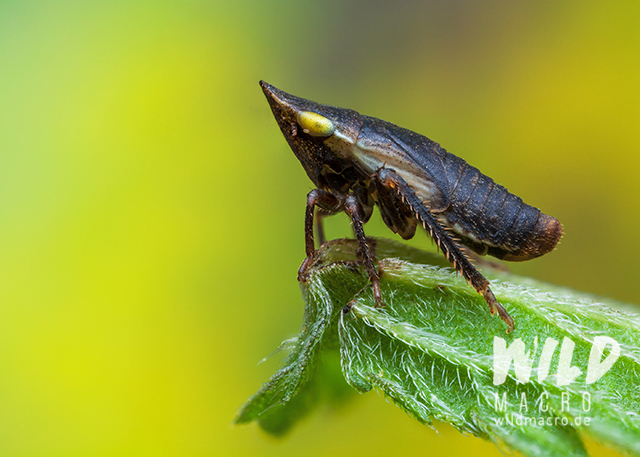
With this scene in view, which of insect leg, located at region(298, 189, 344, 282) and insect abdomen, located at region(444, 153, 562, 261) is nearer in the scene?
insect leg, located at region(298, 189, 344, 282)

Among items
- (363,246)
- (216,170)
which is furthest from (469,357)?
(216,170)

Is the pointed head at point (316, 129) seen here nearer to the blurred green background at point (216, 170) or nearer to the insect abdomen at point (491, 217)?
the insect abdomen at point (491, 217)

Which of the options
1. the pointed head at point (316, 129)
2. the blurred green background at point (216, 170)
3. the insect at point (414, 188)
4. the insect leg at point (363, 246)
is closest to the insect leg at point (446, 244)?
the insect at point (414, 188)

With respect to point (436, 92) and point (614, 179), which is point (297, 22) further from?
point (614, 179)

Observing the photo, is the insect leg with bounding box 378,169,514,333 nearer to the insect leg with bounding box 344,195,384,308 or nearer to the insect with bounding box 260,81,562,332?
the insect with bounding box 260,81,562,332

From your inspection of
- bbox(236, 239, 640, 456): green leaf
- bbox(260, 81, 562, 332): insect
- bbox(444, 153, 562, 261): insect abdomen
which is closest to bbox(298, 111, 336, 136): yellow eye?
bbox(260, 81, 562, 332): insect

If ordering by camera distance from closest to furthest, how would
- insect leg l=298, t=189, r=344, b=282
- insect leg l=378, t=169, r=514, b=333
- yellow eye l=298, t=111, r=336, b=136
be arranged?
insect leg l=378, t=169, r=514, b=333, insect leg l=298, t=189, r=344, b=282, yellow eye l=298, t=111, r=336, b=136

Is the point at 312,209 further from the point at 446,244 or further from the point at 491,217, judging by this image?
the point at 491,217

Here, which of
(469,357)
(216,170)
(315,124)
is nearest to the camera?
(469,357)
